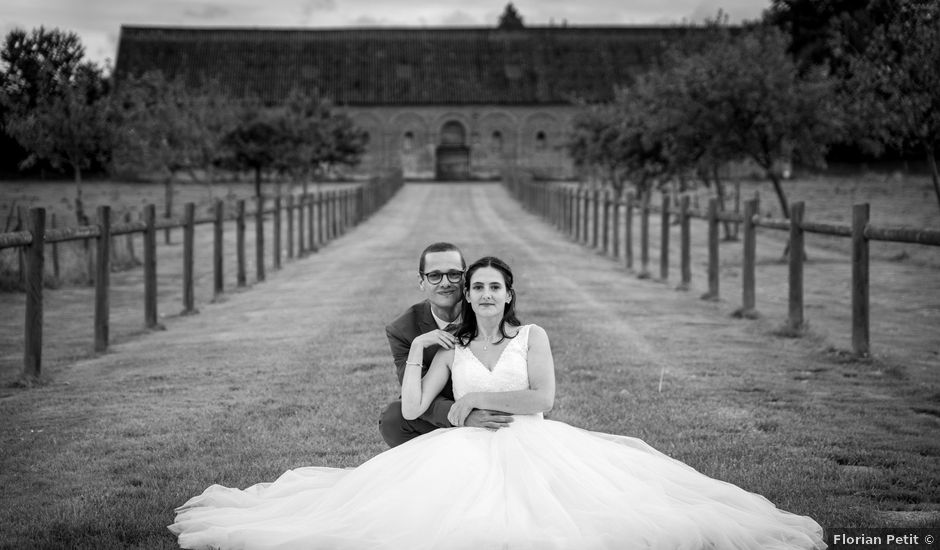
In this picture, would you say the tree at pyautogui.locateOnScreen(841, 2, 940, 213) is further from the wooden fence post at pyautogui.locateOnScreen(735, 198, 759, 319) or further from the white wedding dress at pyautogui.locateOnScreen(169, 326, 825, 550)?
the white wedding dress at pyautogui.locateOnScreen(169, 326, 825, 550)

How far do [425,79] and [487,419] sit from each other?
64.1 m

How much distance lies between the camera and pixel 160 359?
9750 millimetres

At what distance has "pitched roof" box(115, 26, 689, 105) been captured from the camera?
66.2m

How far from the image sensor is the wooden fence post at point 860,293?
9391mm

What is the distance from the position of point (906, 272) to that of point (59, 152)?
76.0 ft

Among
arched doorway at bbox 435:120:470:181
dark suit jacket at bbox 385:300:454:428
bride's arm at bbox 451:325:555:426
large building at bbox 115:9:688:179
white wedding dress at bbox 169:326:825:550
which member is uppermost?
large building at bbox 115:9:688:179

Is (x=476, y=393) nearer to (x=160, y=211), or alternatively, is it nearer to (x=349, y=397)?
(x=349, y=397)

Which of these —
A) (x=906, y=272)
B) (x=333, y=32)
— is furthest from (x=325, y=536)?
(x=333, y=32)

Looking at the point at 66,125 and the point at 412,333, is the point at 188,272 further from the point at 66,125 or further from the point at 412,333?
the point at 66,125

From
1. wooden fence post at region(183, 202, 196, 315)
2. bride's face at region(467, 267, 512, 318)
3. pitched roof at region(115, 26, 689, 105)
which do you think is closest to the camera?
bride's face at region(467, 267, 512, 318)

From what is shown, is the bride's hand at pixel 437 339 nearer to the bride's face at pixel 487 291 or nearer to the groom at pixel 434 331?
the groom at pixel 434 331

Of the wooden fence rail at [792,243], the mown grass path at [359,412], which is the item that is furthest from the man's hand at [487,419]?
the wooden fence rail at [792,243]

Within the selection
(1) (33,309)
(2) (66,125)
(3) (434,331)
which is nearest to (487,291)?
(3) (434,331)

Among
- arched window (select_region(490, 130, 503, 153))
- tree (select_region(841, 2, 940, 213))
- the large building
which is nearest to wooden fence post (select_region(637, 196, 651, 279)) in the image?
tree (select_region(841, 2, 940, 213))
